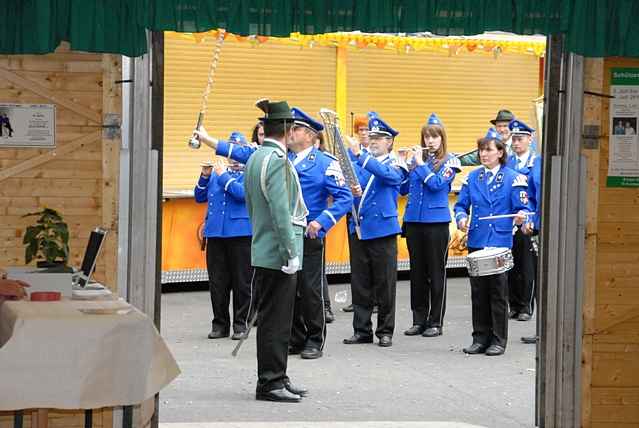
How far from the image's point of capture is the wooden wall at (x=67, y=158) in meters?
8.07

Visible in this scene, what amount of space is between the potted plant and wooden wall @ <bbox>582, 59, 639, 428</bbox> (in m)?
3.15

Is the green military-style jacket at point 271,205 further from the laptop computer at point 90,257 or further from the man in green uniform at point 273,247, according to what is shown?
the laptop computer at point 90,257

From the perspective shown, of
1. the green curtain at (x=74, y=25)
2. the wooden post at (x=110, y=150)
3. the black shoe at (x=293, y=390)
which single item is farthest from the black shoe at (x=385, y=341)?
the green curtain at (x=74, y=25)

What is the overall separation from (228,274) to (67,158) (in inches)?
205

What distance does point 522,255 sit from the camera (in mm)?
14508

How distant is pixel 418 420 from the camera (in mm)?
9664

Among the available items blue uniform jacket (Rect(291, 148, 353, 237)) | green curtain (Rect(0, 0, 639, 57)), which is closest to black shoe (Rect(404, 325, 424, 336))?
blue uniform jacket (Rect(291, 148, 353, 237))

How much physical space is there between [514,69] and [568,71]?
10518 millimetres

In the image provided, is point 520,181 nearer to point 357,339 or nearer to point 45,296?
point 357,339


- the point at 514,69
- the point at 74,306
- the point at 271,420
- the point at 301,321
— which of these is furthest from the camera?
the point at 514,69

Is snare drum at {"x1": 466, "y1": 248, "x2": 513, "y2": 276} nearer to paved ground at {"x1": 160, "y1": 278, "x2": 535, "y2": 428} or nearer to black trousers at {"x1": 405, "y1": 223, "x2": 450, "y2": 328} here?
paved ground at {"x1": 160, "y1": 278, "x2": 535, "y2": 428}

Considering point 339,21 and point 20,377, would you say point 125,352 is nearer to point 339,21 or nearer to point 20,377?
point 20,377

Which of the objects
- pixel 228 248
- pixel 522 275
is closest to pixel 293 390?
pixel 228 248

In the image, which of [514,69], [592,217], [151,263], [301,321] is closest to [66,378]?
[151,263]
